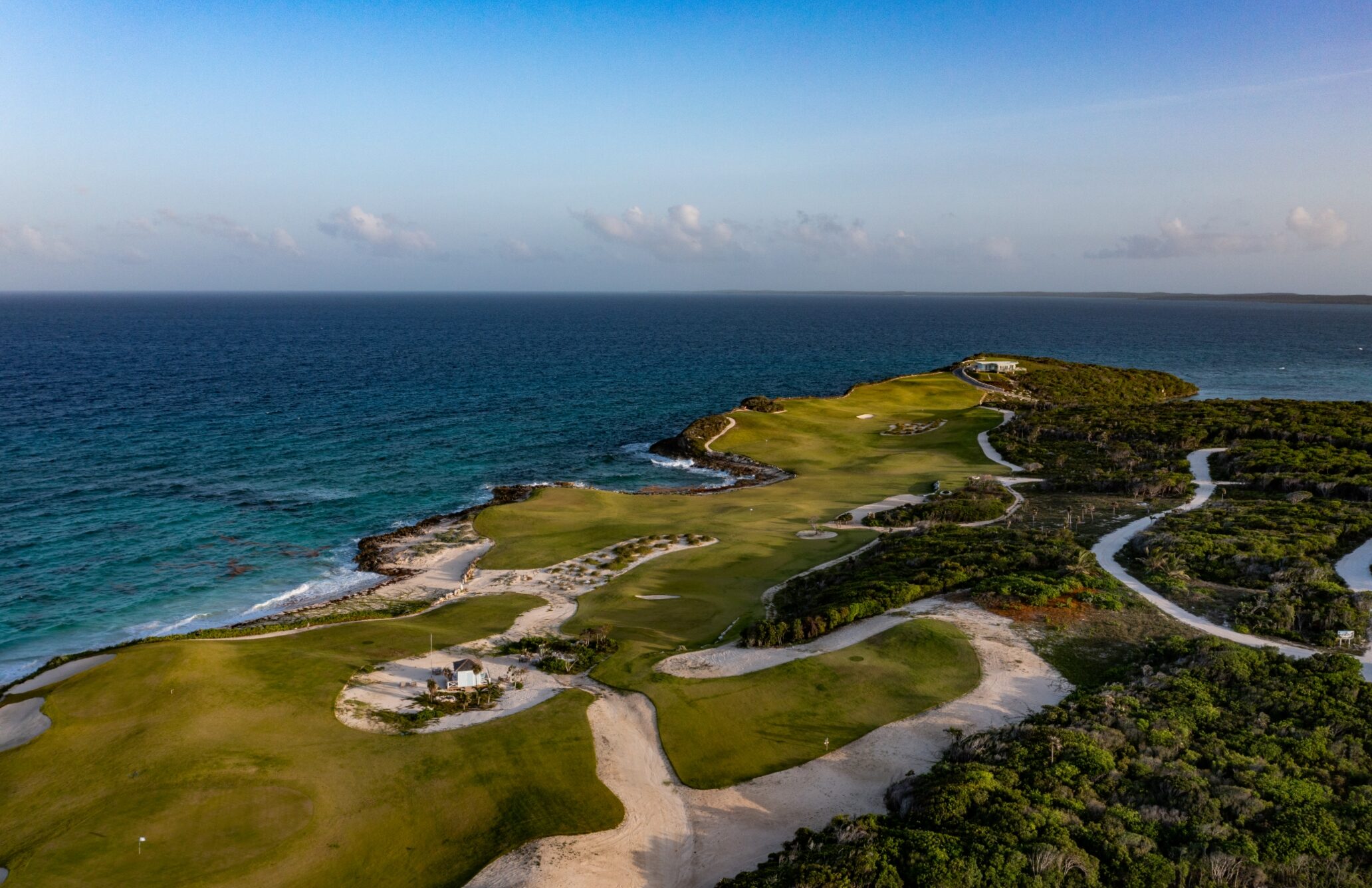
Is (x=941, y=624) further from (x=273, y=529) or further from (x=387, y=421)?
(x=387, y=421)

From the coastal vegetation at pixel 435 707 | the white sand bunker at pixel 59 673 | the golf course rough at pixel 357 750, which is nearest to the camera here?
the golf course rough at pixel 357 750

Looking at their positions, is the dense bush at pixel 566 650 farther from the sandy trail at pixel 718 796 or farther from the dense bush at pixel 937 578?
the dense bush at pixel 937 578

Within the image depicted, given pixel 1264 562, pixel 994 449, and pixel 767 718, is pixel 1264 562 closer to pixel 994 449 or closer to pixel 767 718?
pixel 767 718

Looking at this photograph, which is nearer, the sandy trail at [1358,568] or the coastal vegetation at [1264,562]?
the coastal vegetation at [1264,562]

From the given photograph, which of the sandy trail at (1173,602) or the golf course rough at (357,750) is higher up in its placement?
the sandy trail at (1173,602)

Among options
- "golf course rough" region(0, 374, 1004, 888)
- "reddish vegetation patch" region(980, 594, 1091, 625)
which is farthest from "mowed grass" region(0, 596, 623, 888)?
"reddish vegetation patch" region(980, 594, 1091, 625)

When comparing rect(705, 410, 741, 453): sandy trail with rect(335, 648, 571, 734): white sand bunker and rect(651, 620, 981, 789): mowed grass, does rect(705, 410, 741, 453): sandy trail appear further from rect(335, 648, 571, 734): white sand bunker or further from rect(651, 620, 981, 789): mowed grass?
rect(651, 620, 981, 789): mowed grass

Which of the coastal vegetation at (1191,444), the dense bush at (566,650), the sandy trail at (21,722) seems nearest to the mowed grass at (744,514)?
the dense bush at (566,650)
